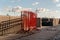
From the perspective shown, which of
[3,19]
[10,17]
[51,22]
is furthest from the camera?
[51,22]

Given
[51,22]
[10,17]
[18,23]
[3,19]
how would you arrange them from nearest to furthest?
[3,19], [10,17], [18,23], [51,22]

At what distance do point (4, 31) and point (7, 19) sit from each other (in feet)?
6.34

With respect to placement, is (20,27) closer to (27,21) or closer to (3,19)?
(27,21)

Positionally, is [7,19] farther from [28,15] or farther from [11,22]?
[28,15]

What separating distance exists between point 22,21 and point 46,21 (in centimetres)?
3726

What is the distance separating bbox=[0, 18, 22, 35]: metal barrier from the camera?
2374 centimetres

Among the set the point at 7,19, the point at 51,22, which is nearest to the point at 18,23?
the point at 7,19

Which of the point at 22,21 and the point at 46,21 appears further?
the point at 46,21

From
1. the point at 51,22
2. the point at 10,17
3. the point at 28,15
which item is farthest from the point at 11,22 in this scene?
the point at 51,22

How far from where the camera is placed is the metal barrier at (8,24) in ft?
Answer: 77.9

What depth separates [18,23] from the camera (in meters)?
28.3

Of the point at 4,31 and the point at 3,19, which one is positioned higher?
the point at 3,19

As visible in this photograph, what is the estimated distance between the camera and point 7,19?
25391mm

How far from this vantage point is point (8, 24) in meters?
25.9
